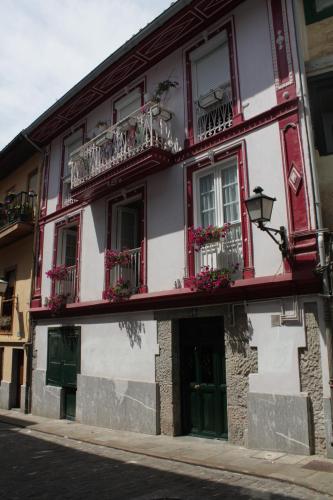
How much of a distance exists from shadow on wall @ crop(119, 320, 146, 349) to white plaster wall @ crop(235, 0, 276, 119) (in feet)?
16.4

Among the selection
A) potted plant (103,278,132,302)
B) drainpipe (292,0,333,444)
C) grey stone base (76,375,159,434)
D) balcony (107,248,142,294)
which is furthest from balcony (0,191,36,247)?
drainpipe (292,0,333,444)

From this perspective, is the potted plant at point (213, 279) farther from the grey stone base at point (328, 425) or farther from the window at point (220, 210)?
the grey stone base at point (328, 425)

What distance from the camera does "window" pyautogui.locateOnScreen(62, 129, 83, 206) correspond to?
13.6 meters

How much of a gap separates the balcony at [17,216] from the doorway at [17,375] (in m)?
4.01

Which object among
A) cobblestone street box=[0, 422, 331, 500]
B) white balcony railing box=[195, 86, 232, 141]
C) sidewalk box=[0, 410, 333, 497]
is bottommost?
cobblestone street box=[0, 422, 331, 500]

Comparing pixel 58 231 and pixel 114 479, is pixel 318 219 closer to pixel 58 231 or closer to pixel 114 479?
pixel 114 479

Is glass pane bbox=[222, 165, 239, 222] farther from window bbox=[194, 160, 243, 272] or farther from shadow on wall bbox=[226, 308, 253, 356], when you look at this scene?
shadow on wall bbox=[226, 308, 253, 356]

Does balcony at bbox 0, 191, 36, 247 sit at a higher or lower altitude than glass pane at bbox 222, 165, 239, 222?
higher

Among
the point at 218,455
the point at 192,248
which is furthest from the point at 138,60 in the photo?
the point at 218,455

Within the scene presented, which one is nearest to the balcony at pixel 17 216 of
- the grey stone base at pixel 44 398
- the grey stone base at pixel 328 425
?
the grey stone base at pixel 44 398

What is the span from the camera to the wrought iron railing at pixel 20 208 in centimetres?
1506

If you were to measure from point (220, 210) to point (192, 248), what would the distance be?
0.96m

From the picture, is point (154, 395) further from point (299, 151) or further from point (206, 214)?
point (299, 151)

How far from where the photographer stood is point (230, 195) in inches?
345
